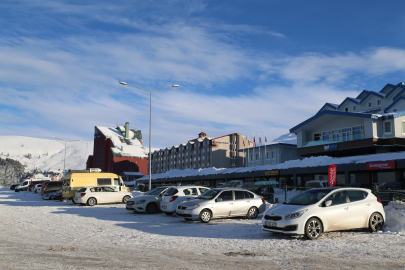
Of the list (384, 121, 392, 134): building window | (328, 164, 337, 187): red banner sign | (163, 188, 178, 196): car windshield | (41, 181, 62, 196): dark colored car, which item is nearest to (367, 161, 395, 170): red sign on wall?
(328, 164, 337, 187): red banner sign

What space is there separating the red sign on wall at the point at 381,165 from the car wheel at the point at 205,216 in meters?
23.7

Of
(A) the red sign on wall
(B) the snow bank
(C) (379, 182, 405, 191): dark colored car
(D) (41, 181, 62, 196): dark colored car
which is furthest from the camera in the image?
(D) (41, 181, 62, 196): dark colored car

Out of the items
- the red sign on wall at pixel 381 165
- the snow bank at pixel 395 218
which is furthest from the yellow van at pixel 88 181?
the red sign on wall at pixel 381 165

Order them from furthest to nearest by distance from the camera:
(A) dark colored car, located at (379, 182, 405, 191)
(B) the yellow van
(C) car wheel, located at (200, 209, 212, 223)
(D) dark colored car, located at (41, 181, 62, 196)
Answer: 1. (D) dark colored car, located at (41, 181, 62, 196)
2. (B) the yellow van
3. (A) dark colored car, located at (379, 182, 405, 191)
4. (C) car wheel, located at (200, 209, 212, 223)

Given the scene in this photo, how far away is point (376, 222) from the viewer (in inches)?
452

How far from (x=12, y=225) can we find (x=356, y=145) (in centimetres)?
4006

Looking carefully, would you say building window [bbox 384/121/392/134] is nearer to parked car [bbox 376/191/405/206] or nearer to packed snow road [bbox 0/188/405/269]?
parked car [bbox 376/191/405/206]

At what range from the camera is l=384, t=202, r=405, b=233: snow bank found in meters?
11.6

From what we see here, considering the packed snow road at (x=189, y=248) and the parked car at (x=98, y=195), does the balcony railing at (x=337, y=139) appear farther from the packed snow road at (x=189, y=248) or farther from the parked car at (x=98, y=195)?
the packed snow road at (x=189, y=248)

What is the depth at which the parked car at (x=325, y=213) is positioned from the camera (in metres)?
10.3


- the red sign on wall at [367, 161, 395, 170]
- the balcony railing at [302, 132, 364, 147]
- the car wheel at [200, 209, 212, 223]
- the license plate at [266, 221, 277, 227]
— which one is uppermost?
the balcony railing at [302, 132, 364, 147]

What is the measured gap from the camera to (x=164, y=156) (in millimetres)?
109688

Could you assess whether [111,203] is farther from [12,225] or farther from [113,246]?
[113,246]

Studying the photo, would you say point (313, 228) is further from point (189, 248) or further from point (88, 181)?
point (88, 181)
